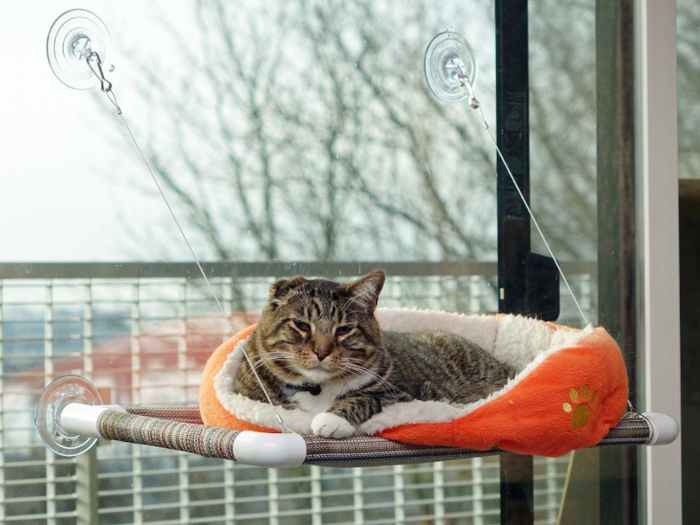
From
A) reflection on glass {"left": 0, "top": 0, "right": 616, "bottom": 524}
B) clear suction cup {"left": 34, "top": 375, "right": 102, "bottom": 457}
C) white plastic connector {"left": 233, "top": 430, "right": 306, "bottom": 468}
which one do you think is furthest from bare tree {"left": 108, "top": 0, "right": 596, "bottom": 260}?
white plastic connector {"left": 233, "top": 430, "right": 306, "bottom": 468}

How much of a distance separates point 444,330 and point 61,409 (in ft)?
3.10

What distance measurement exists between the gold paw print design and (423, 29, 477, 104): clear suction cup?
0.94 m

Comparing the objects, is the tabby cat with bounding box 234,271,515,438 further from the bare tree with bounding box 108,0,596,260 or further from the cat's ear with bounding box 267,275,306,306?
the bare tree with bounding box 108,0,596,260

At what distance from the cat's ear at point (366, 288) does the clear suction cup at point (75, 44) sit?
2.27 feet

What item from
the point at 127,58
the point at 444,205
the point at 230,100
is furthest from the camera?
the point at 444,205

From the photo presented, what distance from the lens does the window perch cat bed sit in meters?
1.09

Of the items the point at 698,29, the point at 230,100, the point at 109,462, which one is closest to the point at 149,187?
the point at 230,100

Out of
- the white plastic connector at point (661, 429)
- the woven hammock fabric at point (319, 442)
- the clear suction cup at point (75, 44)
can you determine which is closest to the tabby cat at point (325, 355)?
the woven hammock fabric at point (319, 442)

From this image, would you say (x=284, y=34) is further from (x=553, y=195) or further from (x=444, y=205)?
(x=553, y=195)

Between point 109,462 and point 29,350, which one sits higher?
point 29,350

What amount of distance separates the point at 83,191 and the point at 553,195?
1384 millimetres

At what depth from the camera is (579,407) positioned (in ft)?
3.98

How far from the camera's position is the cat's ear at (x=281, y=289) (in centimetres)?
141

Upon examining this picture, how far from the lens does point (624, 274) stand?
2309mm
